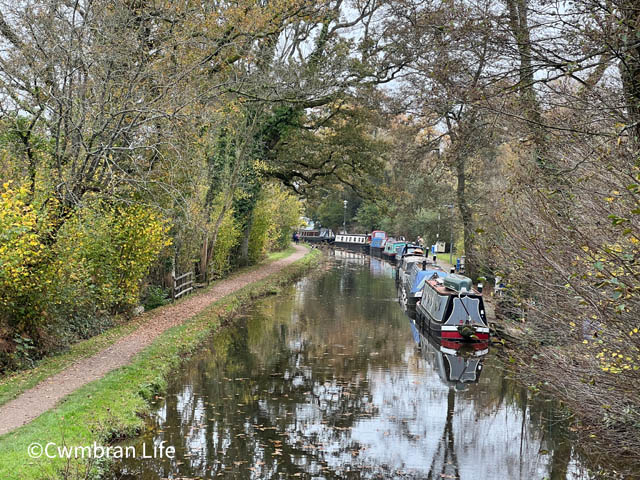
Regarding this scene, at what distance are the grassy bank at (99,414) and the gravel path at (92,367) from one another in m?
0.21

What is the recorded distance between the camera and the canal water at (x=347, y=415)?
27.9 ft

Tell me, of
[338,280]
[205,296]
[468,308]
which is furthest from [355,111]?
[468,308]

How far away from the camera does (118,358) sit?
12234 millimetres

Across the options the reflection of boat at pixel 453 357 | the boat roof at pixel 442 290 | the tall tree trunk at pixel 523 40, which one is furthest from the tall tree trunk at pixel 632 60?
the boat roof at pixel 442 290

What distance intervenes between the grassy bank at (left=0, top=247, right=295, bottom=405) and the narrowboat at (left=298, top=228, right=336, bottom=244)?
171 feet

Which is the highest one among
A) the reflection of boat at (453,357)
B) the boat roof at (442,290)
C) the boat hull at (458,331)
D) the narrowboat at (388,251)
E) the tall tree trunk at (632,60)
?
the tall tree trunk at (632,60)

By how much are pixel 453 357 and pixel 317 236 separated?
186 feet

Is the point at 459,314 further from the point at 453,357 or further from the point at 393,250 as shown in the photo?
the point at 393,250

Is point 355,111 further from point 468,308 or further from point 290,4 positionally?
point 468,308

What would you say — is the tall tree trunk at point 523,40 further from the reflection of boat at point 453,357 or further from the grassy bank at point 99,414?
the reflection of boat at point 453,357

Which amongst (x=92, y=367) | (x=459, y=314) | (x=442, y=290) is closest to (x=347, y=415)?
(x=92, y=367)

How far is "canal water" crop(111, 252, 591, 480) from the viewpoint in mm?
8500

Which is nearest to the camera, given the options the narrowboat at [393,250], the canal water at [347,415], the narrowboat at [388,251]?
the canal water at [347,415]

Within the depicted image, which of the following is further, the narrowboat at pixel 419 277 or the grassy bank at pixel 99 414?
the narrowboat at pixel 419 277
